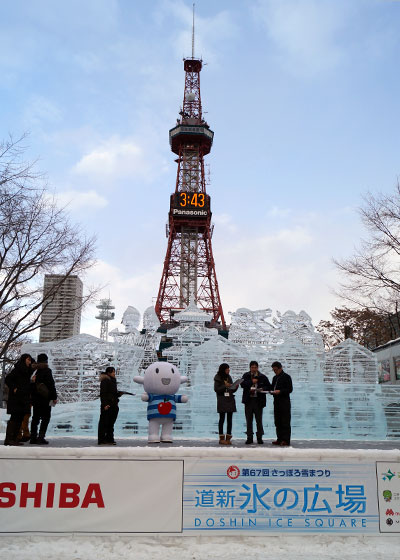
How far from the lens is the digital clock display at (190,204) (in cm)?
5650

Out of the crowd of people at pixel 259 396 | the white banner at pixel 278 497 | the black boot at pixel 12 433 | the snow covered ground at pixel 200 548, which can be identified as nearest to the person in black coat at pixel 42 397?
the black boot at pixel 12 433

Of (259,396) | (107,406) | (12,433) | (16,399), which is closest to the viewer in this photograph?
(12,433)

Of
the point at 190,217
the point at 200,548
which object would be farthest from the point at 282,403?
the point at 190,217

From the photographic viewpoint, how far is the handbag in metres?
7.96

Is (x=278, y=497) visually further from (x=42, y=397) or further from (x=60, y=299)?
(x=60, y=299)

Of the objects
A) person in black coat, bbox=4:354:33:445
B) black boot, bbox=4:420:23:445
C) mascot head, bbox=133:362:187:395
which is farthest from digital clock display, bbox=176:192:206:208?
black boot, bbox=4:420:23:445

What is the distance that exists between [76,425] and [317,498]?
746cm

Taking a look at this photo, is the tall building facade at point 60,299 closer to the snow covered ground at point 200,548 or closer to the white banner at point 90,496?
the white banner at point 90,496

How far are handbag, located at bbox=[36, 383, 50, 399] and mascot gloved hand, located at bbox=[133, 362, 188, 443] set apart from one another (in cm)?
156

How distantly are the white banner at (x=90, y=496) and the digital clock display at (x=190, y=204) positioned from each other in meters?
51.6

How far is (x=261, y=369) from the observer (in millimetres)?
13367

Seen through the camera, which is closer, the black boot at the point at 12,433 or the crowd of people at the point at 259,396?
the black boot at the point at 12,433

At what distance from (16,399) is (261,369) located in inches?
285

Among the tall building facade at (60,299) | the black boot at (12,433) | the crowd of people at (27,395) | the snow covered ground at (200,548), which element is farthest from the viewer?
the tall building facade at (60,299)
